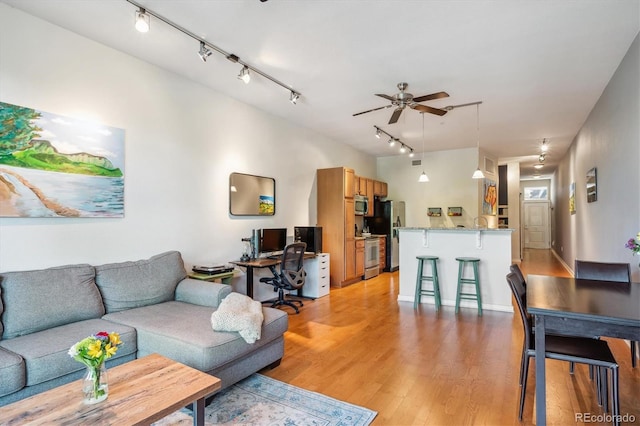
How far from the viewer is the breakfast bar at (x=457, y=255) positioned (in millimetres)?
4699

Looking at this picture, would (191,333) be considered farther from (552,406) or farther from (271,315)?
(552,406)

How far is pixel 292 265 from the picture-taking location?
4703 millimetres

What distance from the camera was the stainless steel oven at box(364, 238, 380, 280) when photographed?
7.13 m

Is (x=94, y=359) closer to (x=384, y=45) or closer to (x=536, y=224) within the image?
(x=384, y=45)

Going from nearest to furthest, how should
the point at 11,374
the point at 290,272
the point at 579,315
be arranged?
1. the point at 579,315
2. the point at 11,374
3. the point at 290,272

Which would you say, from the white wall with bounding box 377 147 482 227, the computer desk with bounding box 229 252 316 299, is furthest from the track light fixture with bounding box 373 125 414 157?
the computer desk with bounding box 229 252 316 299

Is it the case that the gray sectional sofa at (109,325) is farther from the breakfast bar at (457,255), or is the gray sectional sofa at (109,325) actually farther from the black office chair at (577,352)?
the breakfast bar at (457,255)

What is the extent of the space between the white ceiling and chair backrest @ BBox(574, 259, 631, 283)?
2.07m

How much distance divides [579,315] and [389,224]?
21.0ft

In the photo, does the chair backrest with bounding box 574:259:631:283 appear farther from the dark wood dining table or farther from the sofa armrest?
the sofa armrest

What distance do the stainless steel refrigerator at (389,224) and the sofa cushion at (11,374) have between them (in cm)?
703

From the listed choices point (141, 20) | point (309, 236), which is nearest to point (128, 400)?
point (141, 20)

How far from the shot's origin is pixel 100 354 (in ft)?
4.97

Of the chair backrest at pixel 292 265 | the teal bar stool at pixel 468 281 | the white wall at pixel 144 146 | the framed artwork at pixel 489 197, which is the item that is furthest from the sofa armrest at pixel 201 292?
the framed artwork at pixel 489 197
